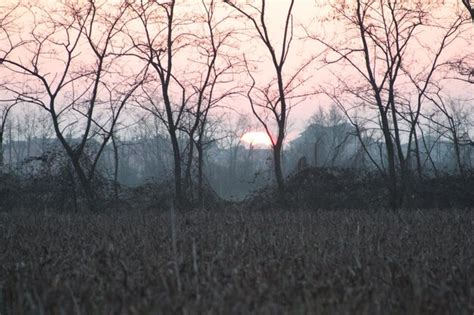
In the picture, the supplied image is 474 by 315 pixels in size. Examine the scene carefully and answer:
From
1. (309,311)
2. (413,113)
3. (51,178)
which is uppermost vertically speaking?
(413,113)

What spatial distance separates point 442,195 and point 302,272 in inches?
681

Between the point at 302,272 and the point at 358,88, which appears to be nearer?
the point at 302,272

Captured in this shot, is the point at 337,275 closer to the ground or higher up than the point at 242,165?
closer to the ground

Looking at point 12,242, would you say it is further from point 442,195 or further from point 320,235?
point 442,195

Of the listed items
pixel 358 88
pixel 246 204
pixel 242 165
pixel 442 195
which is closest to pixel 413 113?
pixel 358 88

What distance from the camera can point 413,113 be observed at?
22703 millimetres

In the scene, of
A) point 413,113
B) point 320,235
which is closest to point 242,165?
point 413,113

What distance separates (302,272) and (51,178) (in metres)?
20.1

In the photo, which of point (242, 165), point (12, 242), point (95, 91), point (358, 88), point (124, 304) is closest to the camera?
point (124, 304)

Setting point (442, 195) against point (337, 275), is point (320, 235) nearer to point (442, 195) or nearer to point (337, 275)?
point (337, 275)

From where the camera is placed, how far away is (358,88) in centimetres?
2172

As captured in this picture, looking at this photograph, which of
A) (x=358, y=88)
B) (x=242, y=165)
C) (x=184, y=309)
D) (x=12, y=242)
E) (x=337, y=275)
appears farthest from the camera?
(x=242, y=165)

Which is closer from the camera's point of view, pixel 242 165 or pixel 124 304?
pixel 124 304

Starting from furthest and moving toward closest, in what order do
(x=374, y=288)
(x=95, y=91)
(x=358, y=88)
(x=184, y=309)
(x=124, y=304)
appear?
1. (x=358, y=88)
2. (x=95, y=91)
3. (x=374, y=288)
4. (x=124, y=304)
5. (x=184, y=309)
